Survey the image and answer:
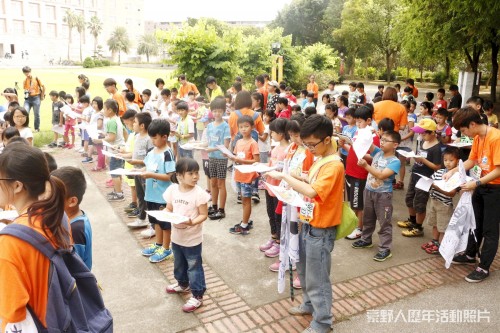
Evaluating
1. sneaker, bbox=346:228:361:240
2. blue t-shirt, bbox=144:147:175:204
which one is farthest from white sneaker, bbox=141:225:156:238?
sneaker, bbox=346:228:361:240

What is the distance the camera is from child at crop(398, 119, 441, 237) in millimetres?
5832

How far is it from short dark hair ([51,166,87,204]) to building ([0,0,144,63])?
93155mm

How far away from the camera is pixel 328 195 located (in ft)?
11.7

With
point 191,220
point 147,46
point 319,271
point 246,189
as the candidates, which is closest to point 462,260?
point 319,271

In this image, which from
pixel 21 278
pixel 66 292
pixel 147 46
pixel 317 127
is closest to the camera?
pixel 21 278

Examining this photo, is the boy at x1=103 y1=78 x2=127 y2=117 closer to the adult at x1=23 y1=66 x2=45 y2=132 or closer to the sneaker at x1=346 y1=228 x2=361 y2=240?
the adult at x1=23 y1=66 x2=45 y2=132

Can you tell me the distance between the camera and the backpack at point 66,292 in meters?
1.99

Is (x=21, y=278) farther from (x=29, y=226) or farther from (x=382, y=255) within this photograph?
(x=382, y=255)

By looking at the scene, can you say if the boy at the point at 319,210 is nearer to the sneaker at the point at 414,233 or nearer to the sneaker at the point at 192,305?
the sneaker at the point at 192,305

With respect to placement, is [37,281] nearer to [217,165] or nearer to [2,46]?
[217,165]

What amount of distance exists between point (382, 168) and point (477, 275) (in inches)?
63.7

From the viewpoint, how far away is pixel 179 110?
25.2ft

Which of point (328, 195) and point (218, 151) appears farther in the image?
point (218, 151)

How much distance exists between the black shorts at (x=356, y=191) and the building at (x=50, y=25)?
92.0m
